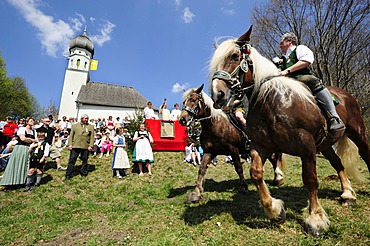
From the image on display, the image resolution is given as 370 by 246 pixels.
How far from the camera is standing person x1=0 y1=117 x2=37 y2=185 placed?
6.59 meters

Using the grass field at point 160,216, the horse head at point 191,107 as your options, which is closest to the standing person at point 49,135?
the grass field at point 160,216

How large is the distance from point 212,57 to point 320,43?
14.8m

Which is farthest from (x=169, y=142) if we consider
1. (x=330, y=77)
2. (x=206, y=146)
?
(x=330, y=77)

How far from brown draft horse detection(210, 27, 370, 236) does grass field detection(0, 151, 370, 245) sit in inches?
16.0

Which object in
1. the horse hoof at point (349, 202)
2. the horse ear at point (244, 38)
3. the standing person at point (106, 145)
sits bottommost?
the horse hoof at point (349, 202)

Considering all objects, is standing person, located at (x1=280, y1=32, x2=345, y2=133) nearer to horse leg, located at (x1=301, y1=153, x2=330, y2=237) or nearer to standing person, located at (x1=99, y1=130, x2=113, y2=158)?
horse leg, located at (x1=301, y1=153, x2=330, y2=237)

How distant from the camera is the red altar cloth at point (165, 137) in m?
11.9

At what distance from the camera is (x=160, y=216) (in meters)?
3.77

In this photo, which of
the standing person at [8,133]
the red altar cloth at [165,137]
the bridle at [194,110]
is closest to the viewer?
the bridle at [194,110]

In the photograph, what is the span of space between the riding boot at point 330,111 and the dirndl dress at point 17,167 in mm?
8811

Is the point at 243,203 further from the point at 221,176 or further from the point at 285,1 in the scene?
the point at 285,1

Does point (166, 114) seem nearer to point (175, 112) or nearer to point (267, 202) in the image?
point (175, 112)

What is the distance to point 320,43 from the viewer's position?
13.9 metres

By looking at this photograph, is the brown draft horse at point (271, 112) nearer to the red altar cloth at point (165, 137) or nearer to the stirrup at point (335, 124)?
the stirrup at point (335, 124)
